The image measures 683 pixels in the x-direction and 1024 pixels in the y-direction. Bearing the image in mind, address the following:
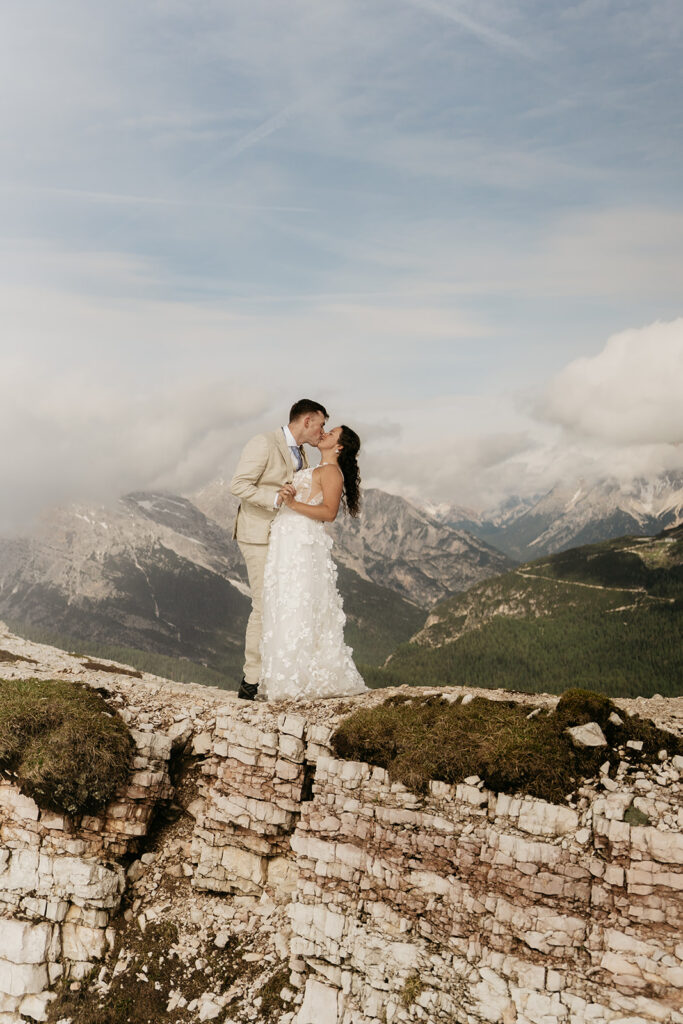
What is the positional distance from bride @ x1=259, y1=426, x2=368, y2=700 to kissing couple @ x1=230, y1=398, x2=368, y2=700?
0.03 meters

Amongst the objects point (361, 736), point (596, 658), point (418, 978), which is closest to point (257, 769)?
point (361, 736)

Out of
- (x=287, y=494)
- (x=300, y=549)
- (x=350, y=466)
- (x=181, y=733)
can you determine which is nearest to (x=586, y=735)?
(x=300, y=549)

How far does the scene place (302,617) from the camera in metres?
16.7

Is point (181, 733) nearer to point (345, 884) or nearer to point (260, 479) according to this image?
point (345, 884)

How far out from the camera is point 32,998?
47.5 ft

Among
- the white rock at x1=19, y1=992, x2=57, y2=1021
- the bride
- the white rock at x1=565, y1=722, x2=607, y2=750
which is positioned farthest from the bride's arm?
the white rock at x1=19, y1=992, x2=57, y2=1021

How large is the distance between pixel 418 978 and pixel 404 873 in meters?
1.75

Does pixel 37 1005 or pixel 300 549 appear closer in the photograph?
pixel 37 1005

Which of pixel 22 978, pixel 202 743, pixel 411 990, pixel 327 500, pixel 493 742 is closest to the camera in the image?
pixel 411 990

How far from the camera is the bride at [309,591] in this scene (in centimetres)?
1659

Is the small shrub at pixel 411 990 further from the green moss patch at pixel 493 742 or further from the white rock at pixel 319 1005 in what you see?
the green moss patch at pixel 493 742

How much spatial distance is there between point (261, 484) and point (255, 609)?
12.7 feet

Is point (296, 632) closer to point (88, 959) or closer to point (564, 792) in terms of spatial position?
point (564, 792)

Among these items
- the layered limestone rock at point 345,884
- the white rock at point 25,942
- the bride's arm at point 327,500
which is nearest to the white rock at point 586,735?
the layered limestone rock at point 345,884
